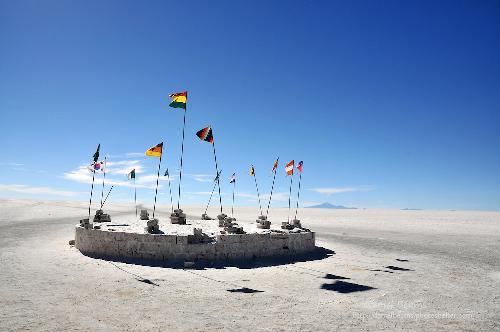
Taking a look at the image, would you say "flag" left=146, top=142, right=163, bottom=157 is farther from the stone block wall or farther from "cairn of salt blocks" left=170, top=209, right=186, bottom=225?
the stone block wall

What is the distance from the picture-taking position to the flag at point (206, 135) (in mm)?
20766

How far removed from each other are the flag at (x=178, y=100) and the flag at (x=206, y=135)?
170 cm

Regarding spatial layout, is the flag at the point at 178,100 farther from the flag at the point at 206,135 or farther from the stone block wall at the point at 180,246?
the stone block wall at the point at 180,246

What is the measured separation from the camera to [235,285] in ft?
38.5

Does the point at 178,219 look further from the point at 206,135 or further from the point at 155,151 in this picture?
the point at 206,135

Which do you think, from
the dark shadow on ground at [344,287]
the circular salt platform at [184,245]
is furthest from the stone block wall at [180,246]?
the dark shadow on ground at [344,287]

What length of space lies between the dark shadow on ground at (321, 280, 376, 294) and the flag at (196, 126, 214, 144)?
1121 centimetres

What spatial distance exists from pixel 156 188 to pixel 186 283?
13.9 metres

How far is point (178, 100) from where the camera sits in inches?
825

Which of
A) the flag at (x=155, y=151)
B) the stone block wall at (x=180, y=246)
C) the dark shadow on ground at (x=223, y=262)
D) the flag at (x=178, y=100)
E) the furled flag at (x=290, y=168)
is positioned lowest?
the dark shadow on ground at (x=223, y=262)

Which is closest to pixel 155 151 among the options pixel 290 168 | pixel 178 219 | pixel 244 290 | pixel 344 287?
pixel 178 219

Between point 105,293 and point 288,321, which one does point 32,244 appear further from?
point 288,321

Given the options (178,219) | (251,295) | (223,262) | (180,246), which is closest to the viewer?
(251,295)

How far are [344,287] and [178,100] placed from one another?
13.8m
